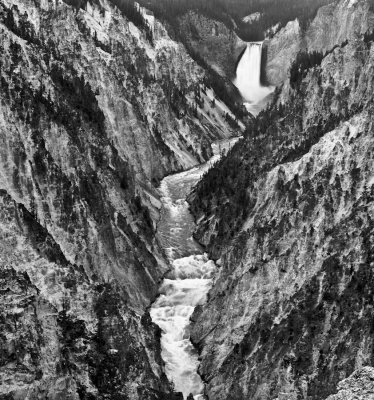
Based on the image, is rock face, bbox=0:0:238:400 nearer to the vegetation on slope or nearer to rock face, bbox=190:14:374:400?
rock face, bbox=190:14:374:400

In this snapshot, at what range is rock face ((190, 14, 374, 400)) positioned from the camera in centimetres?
4778

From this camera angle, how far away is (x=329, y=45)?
171 meters

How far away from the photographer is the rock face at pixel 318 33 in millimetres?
158250

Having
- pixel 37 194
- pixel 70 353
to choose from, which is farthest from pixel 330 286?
pixel 37 194

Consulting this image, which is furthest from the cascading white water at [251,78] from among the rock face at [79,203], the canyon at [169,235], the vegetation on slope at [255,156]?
the vegetation on slope at [255,156]

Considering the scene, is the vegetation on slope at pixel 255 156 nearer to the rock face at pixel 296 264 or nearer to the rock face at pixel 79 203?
the rock face at pixel 296 264

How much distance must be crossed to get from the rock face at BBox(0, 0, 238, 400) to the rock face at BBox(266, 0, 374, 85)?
4715 cm

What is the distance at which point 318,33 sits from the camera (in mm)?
180500

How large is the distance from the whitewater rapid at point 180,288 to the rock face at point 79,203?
149cm

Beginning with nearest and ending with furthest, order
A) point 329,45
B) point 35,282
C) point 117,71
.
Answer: point 35,282 < point 117,71 < point 329,45

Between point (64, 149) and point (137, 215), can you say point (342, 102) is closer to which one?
point (137, 215)

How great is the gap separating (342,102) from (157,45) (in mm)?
69201

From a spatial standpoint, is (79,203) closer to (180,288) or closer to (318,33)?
(180,288)

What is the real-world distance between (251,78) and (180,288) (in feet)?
398
